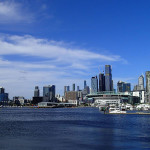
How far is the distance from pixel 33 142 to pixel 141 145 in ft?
63.5

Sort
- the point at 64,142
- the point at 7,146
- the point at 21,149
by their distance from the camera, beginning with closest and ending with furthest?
1. the point at 21,149
2. the point at 7,146
3. the point at 64,142

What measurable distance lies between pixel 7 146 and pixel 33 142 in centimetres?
536

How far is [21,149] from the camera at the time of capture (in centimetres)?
3878

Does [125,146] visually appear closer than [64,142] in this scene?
Yes

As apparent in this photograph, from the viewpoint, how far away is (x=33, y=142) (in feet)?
148

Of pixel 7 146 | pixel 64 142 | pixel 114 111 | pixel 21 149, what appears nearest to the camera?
pixel 21 149

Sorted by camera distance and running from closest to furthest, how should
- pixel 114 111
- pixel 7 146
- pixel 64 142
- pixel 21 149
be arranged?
pixel 21 149
pixel 7 146
pixel 64 142
pixel 114 111

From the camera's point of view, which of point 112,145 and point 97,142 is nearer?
point 112,145

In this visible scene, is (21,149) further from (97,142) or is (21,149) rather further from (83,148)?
(97,142)

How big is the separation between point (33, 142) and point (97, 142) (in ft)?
38.8

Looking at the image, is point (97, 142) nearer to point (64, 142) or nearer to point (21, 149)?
point (64, 142)

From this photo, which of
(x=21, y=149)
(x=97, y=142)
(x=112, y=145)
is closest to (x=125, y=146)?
(x=112, y=145)

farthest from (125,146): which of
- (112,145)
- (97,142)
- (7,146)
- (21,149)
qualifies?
(7,146)

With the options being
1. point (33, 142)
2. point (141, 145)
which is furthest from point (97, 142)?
point (33, 142)
